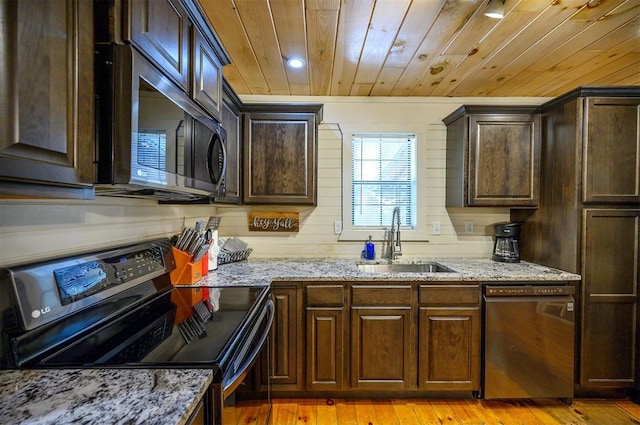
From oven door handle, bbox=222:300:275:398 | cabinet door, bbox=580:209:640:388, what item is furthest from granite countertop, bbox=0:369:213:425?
cabinet door, bbox=580:209:640:388

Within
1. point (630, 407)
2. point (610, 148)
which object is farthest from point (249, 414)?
point (610, 148)

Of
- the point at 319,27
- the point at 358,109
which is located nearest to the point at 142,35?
the point at 319,27

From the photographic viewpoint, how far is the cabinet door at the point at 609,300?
6.76 feet

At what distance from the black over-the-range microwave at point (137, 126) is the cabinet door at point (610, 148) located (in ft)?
8.40

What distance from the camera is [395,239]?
274cm

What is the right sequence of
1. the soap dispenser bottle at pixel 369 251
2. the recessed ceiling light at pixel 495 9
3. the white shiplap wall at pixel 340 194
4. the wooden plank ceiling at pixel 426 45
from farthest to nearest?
the white shiplap wall at pixel 340 194, the soap dispenser bottle at pixel 369 251, the wooden plank ceiling at pixel 426 45, the recessed ceiling light at pixel 495 9

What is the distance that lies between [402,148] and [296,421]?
2.36 meters

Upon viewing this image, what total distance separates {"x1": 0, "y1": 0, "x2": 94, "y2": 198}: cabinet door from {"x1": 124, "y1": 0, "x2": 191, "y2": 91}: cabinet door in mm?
119

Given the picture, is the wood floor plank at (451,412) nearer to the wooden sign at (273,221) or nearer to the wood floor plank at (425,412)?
the wood floor plank at (425,412)

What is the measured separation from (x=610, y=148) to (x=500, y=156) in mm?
655

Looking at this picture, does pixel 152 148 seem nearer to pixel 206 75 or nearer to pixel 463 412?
pixel 206 75

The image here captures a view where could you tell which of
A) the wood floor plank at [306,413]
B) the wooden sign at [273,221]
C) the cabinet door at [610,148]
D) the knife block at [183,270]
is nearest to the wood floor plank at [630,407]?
the cabinet door at [610,148]

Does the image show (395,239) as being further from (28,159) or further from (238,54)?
(28,159)

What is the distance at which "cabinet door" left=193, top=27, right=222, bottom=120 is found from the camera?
4.45 feet
